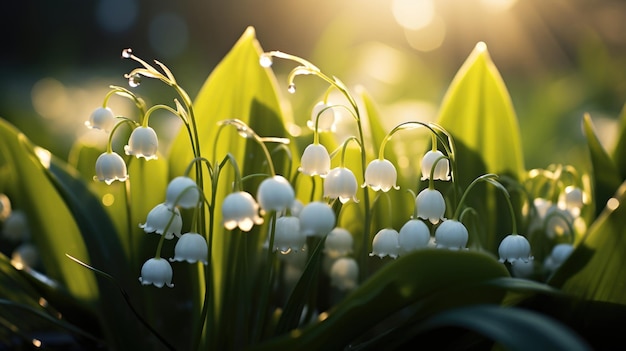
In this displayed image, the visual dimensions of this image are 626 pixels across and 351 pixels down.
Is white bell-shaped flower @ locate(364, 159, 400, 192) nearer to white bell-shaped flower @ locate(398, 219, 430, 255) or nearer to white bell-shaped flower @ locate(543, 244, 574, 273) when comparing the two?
white bell-shaped flower @ locate(398, 219, 430, 255)

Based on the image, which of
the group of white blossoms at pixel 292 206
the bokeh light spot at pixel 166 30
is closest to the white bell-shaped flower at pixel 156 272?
the group of white blossoms at pixel 292 206

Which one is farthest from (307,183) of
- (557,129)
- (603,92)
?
(603,92)

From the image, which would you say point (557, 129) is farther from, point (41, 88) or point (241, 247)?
point (41, 88)

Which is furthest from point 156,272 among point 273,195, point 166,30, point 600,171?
point 166,30

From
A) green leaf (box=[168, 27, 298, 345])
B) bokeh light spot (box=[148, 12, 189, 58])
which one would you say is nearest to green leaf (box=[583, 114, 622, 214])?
green leaf (box=[168, 27, 298, 345])

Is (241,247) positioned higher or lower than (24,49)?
lower

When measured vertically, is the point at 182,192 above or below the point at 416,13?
below

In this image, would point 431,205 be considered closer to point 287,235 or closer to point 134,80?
point 287,235

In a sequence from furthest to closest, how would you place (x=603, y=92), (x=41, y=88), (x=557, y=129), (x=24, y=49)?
(x=24, y=49), (x=41, y=88), (x=603, y=92), (x=557, y=129)
